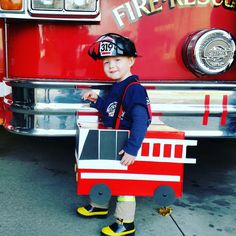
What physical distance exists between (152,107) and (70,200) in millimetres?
749

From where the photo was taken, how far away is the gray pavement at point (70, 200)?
1.99 meters

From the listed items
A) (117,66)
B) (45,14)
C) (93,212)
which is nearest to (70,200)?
(93,212)

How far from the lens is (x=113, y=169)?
5.98 feet

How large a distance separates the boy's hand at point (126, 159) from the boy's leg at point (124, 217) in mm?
204

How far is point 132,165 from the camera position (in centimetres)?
182

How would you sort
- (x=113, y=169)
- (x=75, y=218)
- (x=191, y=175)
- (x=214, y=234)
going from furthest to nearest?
(x=191, y=175) → (x=75, y=218) → (x=214, y=234) → (x=113, y=169)

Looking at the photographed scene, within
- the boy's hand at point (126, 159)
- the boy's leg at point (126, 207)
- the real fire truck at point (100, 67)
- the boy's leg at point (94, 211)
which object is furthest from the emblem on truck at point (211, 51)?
the boy's leg at point (94, 211)

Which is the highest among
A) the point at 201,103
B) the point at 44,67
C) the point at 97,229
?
the point at 44,67

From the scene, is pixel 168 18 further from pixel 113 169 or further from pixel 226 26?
pixel 113 169

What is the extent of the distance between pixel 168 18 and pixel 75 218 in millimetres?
1236

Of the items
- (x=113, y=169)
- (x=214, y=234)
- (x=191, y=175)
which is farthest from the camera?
(x=191, y=175)

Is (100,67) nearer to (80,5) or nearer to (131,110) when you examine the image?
(80,5)

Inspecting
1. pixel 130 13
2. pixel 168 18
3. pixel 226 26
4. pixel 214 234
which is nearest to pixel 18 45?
pixel 130 13

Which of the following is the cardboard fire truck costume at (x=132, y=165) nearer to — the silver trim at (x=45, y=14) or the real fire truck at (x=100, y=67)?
the real fire truck at (x=100, y=67)
